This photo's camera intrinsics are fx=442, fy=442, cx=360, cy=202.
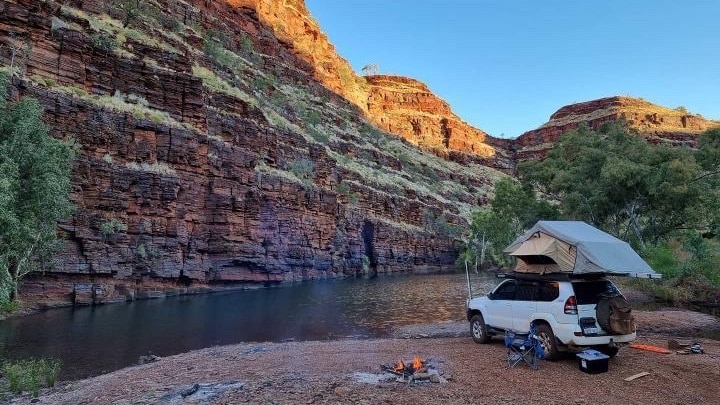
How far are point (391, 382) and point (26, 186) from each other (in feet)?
77.8

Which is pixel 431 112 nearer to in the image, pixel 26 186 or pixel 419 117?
pixel 419 117

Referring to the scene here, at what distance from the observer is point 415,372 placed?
8.77 m

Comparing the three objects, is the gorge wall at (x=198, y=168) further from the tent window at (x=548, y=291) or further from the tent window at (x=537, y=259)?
the tent window at (x=548, y=291)

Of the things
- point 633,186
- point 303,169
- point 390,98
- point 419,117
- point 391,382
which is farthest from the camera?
point 390,98

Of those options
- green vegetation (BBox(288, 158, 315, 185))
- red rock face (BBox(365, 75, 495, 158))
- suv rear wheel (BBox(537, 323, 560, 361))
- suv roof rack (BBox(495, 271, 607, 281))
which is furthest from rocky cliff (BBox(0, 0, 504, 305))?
red rock face (BBox(365, 75, 495, 158))

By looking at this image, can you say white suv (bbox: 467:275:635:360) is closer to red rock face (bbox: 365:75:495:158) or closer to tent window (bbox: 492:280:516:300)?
tent window (bbox: 492:280:516:300)

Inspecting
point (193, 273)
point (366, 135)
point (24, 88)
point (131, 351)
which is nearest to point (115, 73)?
point (24, 88)

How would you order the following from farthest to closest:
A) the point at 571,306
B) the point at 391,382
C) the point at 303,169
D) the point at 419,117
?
1. the point at 419,117
2. the point at 303,169
3. the point at 571,306
4. the point at 391,382

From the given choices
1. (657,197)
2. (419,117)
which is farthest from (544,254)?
(419,117)

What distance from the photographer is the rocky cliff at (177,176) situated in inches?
1264

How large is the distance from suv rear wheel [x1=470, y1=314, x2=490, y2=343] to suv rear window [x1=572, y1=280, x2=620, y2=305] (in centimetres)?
320

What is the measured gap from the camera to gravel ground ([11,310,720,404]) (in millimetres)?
7625

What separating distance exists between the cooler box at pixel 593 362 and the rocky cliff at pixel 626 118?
121736 mm

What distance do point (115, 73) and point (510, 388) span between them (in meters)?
42.7
